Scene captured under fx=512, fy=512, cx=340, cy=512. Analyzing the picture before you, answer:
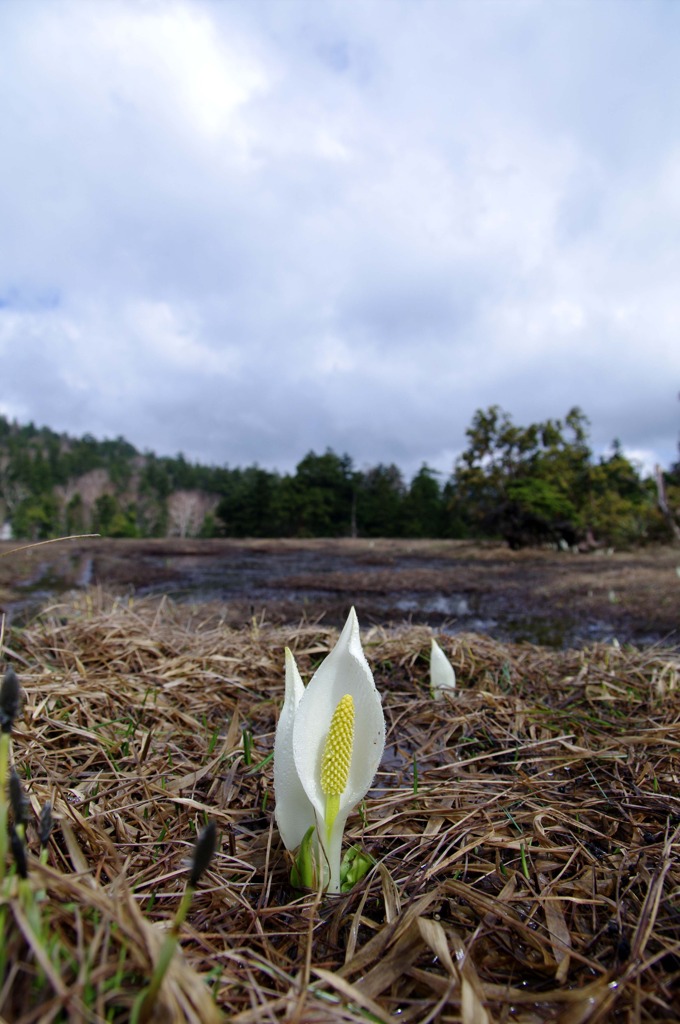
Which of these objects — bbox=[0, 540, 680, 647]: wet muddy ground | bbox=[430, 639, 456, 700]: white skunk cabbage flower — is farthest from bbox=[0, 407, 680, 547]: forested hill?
bbox=[430, 639, 456, 700]: white skunk cabbage flower

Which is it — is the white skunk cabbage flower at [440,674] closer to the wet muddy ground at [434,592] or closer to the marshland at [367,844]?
the marshland at [367,844]

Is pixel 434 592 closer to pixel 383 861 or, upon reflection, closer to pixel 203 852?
pixel 383 861

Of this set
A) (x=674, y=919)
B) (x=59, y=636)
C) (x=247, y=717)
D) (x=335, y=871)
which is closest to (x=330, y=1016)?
(x=335, y=871)

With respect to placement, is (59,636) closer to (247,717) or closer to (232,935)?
(247,717)

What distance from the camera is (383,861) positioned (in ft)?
3.57

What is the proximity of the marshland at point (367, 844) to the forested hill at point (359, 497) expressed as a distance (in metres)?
17.1

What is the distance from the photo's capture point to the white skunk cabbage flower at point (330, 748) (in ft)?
3.09

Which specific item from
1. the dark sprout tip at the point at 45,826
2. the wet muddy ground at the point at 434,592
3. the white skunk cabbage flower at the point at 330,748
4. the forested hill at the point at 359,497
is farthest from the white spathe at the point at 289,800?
the forested hill at the point at 359,497

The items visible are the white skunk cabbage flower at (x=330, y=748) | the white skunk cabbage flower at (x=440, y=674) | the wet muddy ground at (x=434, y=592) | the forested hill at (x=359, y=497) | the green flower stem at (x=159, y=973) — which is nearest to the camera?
the green flower stem at (x=159, y=973)

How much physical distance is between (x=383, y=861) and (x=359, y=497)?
47.8 metres

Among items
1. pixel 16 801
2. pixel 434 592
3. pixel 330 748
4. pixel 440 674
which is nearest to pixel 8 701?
pixel 16 801

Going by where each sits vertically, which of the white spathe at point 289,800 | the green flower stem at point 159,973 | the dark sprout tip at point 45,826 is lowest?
the white spathe at point 289,800

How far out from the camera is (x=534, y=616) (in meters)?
7.50

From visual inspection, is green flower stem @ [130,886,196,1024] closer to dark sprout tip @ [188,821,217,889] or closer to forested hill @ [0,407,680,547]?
dark sprout tip @ [188,821,217,889]
